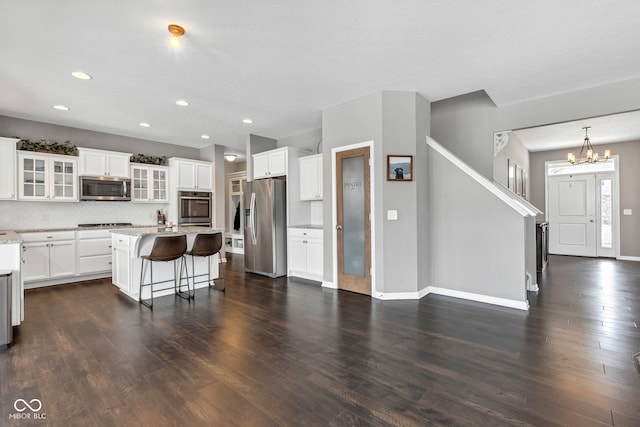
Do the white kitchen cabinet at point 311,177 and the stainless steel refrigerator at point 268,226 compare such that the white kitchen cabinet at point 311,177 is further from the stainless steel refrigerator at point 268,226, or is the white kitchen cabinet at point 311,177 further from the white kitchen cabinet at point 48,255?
the white kitchen cabinet at point 48,255

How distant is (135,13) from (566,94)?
4877mm

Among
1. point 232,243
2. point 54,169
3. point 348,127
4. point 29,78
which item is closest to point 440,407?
point 348,127

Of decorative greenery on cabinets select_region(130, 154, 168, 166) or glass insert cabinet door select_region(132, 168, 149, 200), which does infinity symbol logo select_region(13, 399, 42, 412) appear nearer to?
glass insert cabinet door select_region(132, 168, 149, 200)

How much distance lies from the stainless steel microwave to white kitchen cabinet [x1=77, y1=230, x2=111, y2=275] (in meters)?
0.67

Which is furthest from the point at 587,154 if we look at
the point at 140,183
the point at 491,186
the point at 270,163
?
the point at 140,183

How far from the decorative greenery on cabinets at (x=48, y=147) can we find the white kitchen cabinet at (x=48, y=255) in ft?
4.49

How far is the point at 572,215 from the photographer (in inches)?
302

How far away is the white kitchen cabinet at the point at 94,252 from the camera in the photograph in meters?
5.07

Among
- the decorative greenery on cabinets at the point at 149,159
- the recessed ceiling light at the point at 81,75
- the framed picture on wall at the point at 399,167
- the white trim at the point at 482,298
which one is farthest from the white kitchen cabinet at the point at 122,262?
the white trim at the point at 482,298

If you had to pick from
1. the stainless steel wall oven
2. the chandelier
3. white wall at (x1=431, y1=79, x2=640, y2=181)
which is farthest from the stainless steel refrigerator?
the chandelier

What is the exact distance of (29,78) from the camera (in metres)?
3.58

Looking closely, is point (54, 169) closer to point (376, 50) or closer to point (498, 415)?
point (376, 50)

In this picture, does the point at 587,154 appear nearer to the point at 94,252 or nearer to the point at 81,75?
the point at 81,75

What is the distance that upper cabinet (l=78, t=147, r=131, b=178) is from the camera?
535 centimetres
